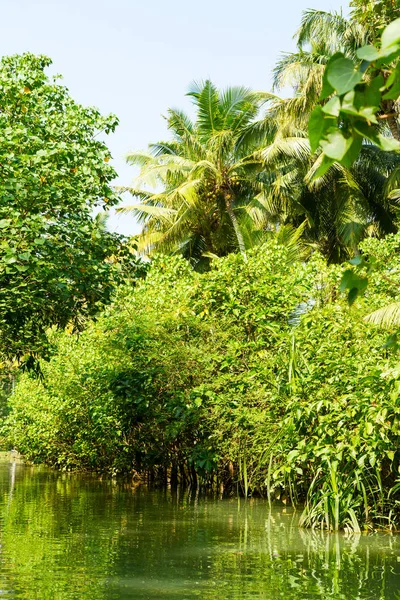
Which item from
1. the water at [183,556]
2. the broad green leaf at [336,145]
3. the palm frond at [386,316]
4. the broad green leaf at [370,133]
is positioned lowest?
the water at [183,556]

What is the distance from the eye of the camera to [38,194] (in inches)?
422

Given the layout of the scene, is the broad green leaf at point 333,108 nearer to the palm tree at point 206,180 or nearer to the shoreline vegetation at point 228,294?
the shoreline vegetation at point 228,294

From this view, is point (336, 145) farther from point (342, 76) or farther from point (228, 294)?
point (228, 294)

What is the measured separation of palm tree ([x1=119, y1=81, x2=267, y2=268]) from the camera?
76.7ft

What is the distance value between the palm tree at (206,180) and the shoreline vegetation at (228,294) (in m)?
0.07

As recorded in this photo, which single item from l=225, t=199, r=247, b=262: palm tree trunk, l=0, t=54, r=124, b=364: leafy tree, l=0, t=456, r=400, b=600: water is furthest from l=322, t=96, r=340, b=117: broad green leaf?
l=225, t=199, r=247, b=262: palm tree trunk

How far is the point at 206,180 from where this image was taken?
2359 cm

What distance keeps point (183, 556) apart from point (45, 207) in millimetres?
5417

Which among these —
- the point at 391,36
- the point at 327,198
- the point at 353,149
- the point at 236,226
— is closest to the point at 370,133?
the point at 353,149

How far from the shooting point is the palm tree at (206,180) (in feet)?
76.7

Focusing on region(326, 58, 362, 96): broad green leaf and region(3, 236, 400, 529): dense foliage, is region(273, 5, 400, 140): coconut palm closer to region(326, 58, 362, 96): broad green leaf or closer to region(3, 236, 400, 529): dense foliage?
region(3, 236, 400, 529): dense foliage

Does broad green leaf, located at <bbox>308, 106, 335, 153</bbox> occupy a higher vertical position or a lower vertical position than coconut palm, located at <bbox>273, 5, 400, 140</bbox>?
lower

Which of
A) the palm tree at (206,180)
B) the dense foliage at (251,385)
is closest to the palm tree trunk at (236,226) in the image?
the palm tree at (206,180)

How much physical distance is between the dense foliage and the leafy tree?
272 cm
